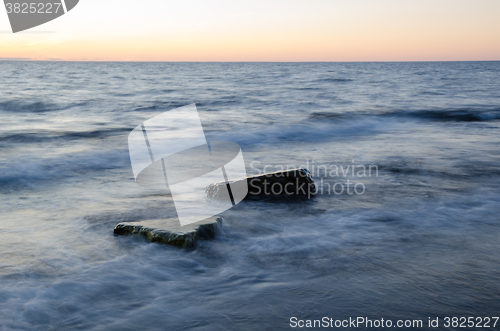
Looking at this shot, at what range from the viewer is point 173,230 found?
321cm

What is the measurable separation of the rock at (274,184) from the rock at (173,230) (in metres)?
1.01

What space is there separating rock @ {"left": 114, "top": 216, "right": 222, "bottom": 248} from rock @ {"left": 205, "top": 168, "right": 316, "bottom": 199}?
101 cm

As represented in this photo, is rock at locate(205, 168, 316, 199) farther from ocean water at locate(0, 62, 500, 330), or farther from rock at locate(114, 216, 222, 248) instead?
rock at locate(114, 216, 222, 248)

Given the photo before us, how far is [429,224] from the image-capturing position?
3.76 meters

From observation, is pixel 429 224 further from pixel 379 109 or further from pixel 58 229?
pixel 379 109

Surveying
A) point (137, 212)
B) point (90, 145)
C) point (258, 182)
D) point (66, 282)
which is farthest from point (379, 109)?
point (66, 282)

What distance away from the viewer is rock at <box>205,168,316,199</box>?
445cm

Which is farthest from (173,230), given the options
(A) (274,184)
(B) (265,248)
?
(A) (274,184)

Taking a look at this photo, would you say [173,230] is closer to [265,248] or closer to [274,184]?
[265,248]

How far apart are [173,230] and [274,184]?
62.2 inches

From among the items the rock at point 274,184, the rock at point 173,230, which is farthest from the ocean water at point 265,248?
the rock at point 274,184

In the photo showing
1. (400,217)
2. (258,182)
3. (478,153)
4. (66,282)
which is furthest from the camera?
(478,153)

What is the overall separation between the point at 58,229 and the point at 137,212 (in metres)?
0.76

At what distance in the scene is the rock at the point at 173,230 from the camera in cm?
313
